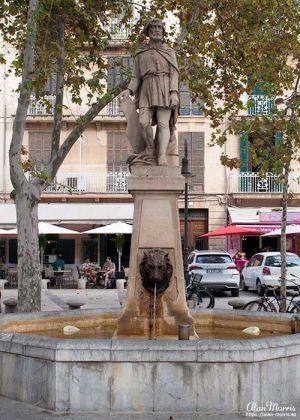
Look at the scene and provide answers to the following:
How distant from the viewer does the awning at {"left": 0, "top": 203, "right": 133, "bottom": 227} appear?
92.9 feet

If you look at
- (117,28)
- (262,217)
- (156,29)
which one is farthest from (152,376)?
(262,217)

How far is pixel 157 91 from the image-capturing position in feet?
27.9

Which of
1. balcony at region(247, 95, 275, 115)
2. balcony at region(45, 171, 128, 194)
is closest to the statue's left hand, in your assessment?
balcony at region(247, 95, 275, 115)

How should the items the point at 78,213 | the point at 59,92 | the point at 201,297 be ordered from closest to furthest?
the point at 59,92 < the point at 201,297 < the point at 78,213

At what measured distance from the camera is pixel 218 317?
1002cm

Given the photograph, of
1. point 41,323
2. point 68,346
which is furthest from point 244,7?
point 68,346

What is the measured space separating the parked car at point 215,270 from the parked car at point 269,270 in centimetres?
96

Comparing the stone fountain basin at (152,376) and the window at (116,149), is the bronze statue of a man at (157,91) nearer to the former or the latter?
the stone fountain basin at (152,376)

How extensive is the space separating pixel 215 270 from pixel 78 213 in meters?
10.4

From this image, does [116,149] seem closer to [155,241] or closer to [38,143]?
[38,143]

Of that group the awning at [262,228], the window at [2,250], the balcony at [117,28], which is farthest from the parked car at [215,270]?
the window at [2,250]

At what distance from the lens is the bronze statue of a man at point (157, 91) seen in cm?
852

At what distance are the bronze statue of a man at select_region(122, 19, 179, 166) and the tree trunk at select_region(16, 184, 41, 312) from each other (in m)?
5.01

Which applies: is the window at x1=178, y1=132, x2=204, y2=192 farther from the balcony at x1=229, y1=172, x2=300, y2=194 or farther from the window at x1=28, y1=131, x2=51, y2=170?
the window at x1=28, y1=131, x2=51, y2=170
